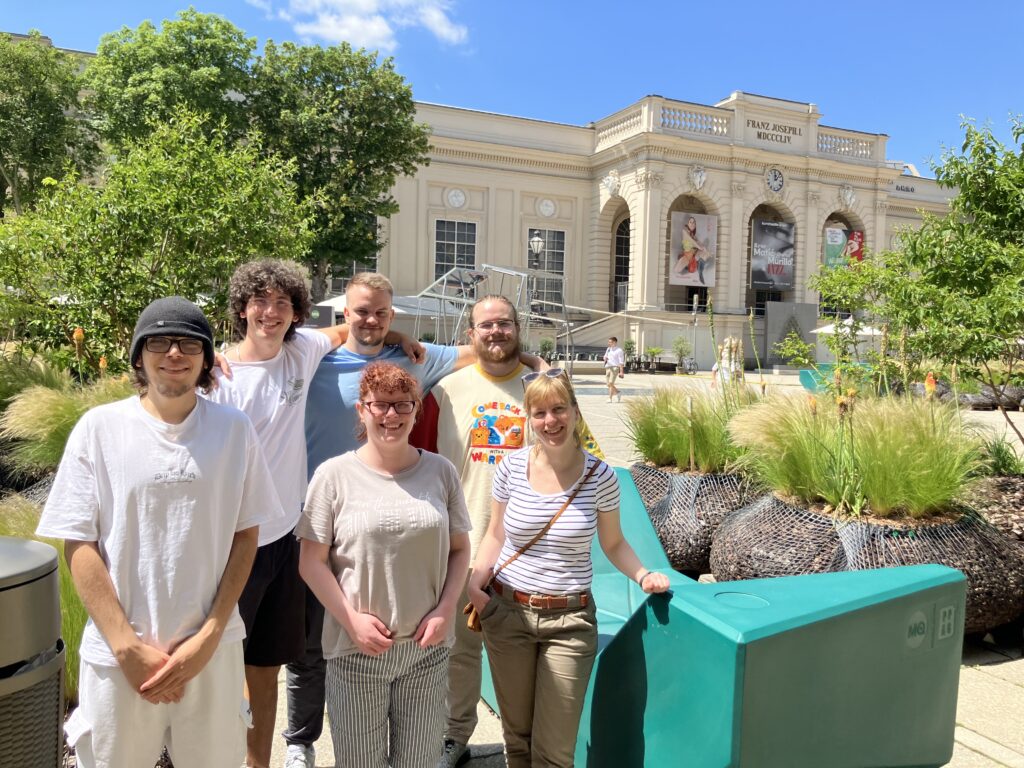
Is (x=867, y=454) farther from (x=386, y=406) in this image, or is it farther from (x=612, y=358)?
(x=612, y=358)

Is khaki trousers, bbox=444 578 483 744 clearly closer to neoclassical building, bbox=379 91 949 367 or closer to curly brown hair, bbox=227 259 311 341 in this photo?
curly brown hair, bbox=227 259 311 341

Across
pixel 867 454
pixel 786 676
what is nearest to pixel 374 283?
pixel 786 676

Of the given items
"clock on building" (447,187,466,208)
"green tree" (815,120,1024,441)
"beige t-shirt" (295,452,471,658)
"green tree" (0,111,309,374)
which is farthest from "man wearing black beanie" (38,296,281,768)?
"clock on building" (447,187,466,208)

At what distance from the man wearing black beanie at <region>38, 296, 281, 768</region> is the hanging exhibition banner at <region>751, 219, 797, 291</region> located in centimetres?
4018

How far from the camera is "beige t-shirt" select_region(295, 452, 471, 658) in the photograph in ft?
7.04

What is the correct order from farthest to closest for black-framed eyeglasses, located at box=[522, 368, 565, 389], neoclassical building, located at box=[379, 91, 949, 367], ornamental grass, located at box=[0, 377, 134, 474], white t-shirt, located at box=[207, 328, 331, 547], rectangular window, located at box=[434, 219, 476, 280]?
rectangular window, located at box=[434, 219, 476, 280]
neoclassical building, located at box=[379, 91, 949, 367]
ornamental grass, located at box=[0, 377, 134, 474]
white t-shirt, located at box=[207, 328, 331, 547]
black-framed eyeglasses, located at box=[522, 368, 565, 389]

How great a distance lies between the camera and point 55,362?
316 inches

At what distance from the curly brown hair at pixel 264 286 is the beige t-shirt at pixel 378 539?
0.85m

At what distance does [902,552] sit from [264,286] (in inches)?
126

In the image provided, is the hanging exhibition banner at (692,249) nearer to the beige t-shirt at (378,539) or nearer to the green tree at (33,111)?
the green tree at (33,111)

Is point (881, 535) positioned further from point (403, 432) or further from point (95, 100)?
point (95, 100)

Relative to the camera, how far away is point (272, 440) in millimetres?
2699

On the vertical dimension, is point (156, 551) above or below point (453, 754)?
above

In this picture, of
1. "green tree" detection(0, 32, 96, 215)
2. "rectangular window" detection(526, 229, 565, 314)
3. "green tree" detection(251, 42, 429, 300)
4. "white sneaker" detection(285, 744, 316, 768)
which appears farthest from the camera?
"rectangular window" detection(526, 229, 565, 314)
